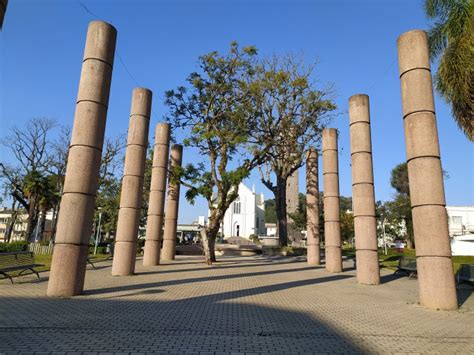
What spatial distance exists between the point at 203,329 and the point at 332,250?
14.7 metres

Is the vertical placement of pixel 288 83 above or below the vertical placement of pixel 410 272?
above

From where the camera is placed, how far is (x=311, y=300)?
1123cm

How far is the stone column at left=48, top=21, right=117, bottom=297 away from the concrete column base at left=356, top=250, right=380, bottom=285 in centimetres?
1108

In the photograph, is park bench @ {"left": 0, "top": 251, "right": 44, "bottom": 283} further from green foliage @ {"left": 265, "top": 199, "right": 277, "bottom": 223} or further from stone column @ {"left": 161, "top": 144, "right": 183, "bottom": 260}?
green foliage @ {"left": 265, "top": 199, "right": 277, "bottom": 223}

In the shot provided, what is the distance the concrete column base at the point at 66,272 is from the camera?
33.6ft

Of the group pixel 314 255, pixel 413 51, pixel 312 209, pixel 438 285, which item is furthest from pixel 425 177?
pixel 314 255

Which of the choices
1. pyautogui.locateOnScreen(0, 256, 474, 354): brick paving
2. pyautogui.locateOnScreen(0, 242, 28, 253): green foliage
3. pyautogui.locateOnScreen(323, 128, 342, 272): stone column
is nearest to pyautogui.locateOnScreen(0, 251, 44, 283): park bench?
pyautogui.locateOnScreen(0, 256, 474, 354): brick paving

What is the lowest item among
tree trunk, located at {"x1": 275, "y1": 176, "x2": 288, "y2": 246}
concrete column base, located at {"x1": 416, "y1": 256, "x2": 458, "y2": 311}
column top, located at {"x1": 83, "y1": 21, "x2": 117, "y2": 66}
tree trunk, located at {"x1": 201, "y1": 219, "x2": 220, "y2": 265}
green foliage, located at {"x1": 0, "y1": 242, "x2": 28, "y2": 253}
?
concrete column base, located at {"x1": 416, "y1": 256, "x2": 458, "y2": 311}

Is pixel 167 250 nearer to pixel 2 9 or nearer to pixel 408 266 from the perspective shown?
pixel 408 266

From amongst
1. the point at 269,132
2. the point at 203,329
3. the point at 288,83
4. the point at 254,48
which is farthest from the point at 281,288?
the point at 288,83

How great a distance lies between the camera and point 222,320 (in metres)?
8.01

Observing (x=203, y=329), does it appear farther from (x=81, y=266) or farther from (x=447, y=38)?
(x=447, y=38)

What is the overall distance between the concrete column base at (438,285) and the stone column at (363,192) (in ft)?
15.6

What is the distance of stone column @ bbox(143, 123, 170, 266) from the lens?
21078 mm
